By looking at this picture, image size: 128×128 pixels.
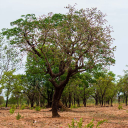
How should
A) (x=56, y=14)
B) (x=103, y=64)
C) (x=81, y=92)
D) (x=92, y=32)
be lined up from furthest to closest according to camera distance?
1. (x=81, y=92)
2. (x=56, y=14)
3. (x=103, y=64)
4. (x=92, y=32)

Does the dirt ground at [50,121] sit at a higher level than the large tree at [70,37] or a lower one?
lower

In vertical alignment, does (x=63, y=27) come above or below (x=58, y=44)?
above

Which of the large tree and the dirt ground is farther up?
the large tree

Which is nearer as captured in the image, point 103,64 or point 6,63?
point 103,64

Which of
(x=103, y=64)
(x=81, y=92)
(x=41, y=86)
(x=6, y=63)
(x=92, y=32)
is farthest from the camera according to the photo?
(x=81, y=92)

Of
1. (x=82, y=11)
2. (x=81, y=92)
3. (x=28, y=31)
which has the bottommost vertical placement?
(x=81, y=92)

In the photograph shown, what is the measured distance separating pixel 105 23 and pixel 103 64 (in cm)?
343

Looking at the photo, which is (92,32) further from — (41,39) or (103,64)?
(41,39)

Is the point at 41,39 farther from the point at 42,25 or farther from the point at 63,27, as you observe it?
the point at 63,27

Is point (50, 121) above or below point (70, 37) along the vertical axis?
below

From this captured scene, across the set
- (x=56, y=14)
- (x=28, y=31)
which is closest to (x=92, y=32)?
(x=56, y=14)

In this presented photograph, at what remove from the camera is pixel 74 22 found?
14.6 meters

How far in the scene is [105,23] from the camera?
14.3 meters

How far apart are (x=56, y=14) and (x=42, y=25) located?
2.08 m
